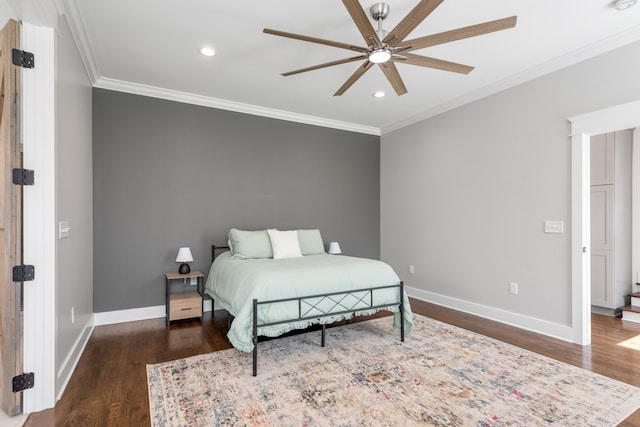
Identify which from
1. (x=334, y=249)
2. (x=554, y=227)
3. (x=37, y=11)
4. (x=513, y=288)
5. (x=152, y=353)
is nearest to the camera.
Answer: (x=37, y=11)

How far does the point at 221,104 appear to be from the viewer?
179 inches

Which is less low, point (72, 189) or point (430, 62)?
point (430, 62)

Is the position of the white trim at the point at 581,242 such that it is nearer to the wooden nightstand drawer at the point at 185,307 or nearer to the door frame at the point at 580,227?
the door frame at the point at 580,227

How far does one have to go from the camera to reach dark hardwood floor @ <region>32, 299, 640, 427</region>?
2098 mm

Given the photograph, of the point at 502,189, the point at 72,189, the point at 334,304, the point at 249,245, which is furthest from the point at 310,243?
the point at 72,189

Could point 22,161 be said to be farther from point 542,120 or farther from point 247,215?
point 542,120

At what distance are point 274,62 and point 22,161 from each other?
2.31 m

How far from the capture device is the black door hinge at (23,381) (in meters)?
2.03

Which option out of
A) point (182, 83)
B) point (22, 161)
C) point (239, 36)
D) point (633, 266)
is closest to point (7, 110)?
point (22, 161)

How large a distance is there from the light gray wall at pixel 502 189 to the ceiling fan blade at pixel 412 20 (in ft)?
7.36

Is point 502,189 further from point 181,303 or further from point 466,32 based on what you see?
point 181,303

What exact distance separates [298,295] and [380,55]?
2.03 metres

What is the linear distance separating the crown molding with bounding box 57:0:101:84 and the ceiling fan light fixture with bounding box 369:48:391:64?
7.25 ft

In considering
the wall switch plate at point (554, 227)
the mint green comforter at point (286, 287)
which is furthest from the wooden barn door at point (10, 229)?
the wall switch plate at point (554, 227)
